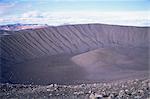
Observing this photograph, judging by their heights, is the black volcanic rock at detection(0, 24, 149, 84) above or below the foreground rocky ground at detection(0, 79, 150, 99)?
above

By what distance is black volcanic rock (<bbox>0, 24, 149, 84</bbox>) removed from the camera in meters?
16.8

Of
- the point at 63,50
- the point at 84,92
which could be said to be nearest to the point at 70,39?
the point at 63,50

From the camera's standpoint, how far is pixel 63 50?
24.9m

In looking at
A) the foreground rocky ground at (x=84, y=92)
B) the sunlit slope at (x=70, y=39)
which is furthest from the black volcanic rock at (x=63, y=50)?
the foreground rocky ground at (x=84, y=92)

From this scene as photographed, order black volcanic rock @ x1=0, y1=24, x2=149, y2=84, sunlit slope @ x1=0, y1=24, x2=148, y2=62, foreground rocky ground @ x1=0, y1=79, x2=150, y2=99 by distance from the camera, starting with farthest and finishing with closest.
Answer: sunlit slope @ x1=0, y1=24, x2=148, y2=62 → black volcanic rock @ x1=0, y1=24, x2=149, y2=84 → foreground rocky ground @ x1=0, y1=79, x2=150, y2=99

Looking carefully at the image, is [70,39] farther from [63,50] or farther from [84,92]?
[84,92]

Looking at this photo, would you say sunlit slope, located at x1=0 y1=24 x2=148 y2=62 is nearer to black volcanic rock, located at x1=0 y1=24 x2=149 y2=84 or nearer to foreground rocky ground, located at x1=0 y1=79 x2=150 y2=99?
black volcanic rock, located at x1=0 y1=24 x2=149 y2=84

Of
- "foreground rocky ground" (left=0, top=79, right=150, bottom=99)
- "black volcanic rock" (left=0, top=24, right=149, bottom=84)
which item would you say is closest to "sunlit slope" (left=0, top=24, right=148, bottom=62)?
"black volcanic rock" (left=0, top=24, right=149, bottom=84)

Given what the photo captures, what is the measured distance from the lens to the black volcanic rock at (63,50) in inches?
662

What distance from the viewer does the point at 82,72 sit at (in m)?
17.3

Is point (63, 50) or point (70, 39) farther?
point (70, 39)

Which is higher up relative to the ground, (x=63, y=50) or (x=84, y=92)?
(x=63, y=50)

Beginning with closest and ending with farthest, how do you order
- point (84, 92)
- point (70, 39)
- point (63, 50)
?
1. point (84, 92)
2. point (63, 50)
3. point (70, 39)

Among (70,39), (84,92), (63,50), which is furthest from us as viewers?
(70,39)
